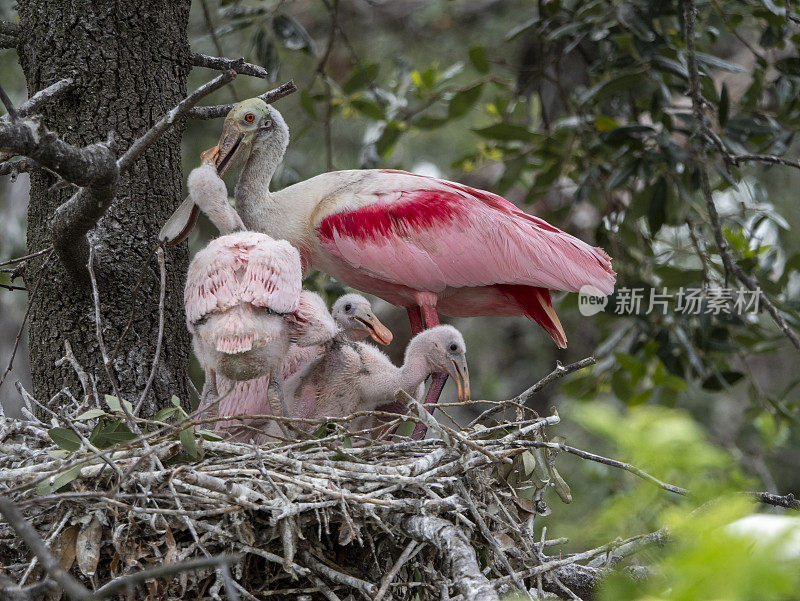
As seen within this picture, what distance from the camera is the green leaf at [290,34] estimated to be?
4672 millimetres

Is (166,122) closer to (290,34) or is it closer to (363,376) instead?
(363,376)

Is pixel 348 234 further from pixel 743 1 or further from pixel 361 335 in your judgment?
pixel 743 1

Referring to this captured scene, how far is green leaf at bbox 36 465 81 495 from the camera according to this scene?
2.37m

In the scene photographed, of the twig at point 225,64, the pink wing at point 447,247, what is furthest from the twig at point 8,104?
the pink wing at point 447,247

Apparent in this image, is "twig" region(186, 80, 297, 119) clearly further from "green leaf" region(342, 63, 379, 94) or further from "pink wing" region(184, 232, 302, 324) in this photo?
"green leaf" region(342, 63, 379, 94)

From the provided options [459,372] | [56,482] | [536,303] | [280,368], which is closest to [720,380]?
[536,303]

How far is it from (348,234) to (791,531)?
300 cm

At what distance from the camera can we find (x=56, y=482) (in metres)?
2.37

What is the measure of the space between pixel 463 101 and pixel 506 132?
29 cm

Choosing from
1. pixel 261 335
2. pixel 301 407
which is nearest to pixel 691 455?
pixel 261 335

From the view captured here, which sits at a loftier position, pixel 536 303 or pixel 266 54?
pixel 266 54

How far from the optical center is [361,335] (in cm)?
378

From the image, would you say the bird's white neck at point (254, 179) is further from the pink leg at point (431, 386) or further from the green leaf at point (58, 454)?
the green leaf at point (58, 454)

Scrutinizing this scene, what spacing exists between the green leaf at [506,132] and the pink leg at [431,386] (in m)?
1.42
